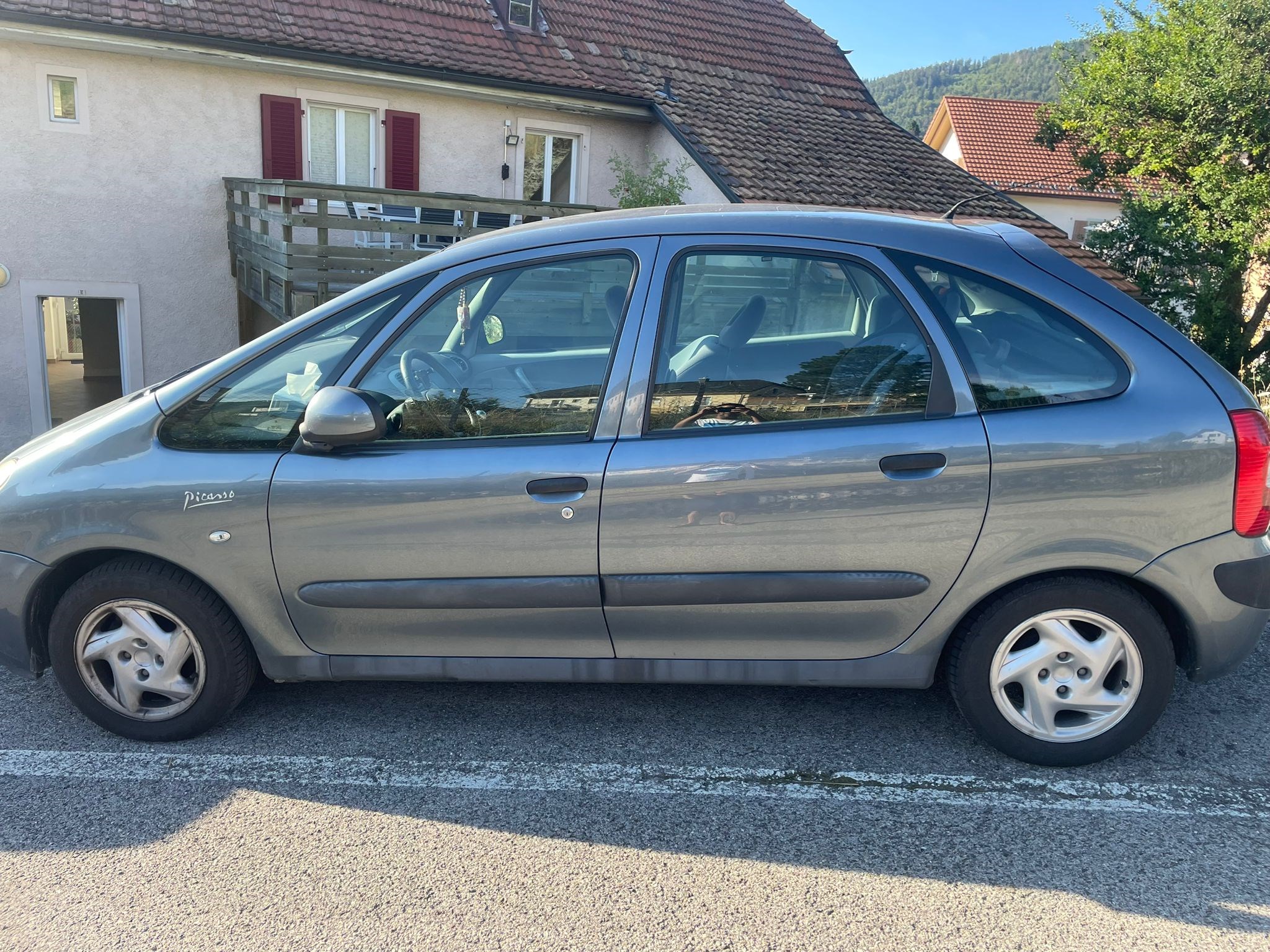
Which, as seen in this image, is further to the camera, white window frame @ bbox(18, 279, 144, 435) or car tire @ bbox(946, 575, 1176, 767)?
white window frame @ bbox(18, 279, 144, 435)

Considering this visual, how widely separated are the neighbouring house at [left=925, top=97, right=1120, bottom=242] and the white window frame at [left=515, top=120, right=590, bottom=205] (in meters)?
22.0

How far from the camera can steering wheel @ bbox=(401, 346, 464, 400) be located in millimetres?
3131

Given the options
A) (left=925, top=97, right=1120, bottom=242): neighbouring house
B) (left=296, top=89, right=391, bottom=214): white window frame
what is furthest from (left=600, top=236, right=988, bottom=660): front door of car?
(left=925, top=97, right=1120, bottom=242): neighbouring house

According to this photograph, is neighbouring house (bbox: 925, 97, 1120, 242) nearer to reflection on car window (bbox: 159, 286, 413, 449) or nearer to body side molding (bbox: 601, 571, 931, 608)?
body side molding (bbox: 601, 571, 931, 608)

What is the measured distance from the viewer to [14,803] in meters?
2.98

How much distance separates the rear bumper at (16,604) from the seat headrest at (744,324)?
2.31 m

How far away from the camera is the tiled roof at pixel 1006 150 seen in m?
33.7

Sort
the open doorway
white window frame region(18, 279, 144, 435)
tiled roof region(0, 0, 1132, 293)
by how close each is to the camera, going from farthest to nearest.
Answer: the open doorway
tiled roof region(0, 0, 1132, 293)
white window frame region(18, 279, 144, 435)

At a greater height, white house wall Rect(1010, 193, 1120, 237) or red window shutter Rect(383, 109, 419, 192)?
white house wall Rect(1010, 193, 1120, 237)

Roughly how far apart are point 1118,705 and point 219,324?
11.6 m

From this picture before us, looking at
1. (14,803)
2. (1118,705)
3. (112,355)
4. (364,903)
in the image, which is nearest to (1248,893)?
(1118,705)

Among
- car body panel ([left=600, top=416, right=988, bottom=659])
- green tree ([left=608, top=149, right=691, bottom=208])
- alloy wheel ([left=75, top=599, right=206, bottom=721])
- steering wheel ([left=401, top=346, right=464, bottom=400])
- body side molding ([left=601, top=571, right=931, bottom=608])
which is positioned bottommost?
alloy wheel ([left=75, top=599, right=206, bottom=721])

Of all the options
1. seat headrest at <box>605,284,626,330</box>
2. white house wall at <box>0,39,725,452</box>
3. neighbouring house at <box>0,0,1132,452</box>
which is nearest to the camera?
seat headrest at <box>605,284,626,330</box>

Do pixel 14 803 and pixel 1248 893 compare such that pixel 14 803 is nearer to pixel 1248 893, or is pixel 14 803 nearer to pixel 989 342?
pixel 989 342
